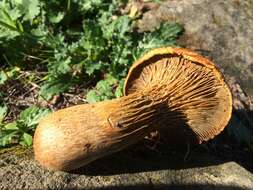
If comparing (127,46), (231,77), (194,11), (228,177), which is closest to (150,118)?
(228,177)

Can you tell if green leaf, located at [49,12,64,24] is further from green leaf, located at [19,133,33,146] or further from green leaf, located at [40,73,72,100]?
green leaf, located at [19,133,33,146]

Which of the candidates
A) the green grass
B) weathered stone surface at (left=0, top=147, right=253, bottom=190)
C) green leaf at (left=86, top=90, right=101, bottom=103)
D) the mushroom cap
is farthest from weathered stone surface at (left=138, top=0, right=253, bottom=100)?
weathered stone surface at (left=0, top=147, right=253, bottom=190)

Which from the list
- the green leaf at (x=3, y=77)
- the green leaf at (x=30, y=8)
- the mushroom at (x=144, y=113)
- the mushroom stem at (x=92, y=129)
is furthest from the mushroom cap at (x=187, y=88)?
the green leaf at (x=30, y=8)

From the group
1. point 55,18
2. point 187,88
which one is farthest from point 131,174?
point 55,18

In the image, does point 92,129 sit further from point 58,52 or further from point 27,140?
point 58,52

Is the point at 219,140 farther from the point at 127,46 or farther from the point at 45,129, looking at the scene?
the point at 45,129
